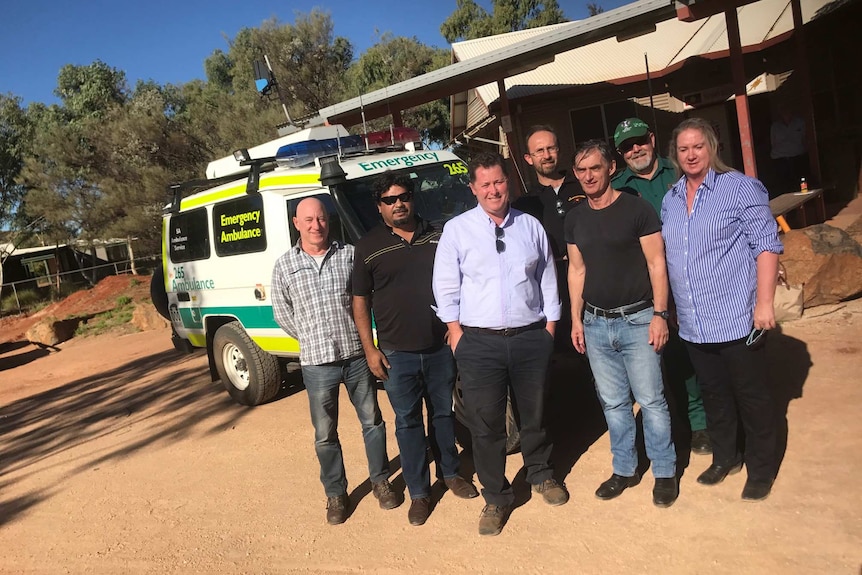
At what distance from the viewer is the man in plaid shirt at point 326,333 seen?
386 cm

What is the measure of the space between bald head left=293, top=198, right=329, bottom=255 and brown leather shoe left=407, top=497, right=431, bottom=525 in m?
1.58

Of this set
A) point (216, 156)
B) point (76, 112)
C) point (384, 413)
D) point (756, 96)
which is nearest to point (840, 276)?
point (384, 413)

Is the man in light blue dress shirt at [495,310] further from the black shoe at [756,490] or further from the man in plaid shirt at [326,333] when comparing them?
the black shoe at [756,490]

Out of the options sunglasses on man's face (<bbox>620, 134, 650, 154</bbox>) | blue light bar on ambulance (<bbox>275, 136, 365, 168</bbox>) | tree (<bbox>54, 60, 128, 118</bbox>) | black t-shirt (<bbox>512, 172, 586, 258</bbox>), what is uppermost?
tree (<bbox>54, 60, 128, 118</bbox>)

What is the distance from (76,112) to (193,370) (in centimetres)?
3126

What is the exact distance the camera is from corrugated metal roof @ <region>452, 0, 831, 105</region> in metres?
12.8

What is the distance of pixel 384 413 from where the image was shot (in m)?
5.86

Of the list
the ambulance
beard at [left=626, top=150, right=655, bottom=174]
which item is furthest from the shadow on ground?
beard at [left=626, top=150, right=655, bottom=174]

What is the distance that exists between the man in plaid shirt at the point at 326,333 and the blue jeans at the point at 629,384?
134cm

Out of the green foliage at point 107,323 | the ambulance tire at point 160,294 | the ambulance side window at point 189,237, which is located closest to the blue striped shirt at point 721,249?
the ambulance side window at point 189,237

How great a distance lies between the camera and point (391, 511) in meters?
4.07

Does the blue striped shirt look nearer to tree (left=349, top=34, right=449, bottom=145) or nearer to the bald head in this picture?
the bald head

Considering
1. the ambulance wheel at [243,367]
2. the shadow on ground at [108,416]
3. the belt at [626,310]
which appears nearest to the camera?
the belt at [626,310]

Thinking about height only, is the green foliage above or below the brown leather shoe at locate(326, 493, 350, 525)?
above
